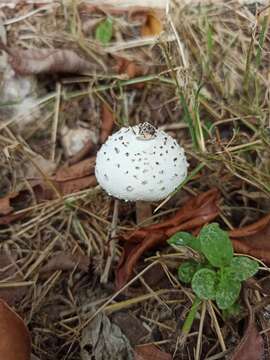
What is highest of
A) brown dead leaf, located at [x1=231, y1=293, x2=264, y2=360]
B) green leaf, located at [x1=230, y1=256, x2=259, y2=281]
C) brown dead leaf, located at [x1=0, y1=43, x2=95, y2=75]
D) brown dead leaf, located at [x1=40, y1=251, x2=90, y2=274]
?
brown dead leaf, located at [x1=0, y1=43, x2=95, y2=75]

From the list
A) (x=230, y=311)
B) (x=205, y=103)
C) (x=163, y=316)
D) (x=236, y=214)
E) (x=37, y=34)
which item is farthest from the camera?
(x=37, y=34)

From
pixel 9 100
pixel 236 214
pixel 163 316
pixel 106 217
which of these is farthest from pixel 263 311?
pixel 9 100

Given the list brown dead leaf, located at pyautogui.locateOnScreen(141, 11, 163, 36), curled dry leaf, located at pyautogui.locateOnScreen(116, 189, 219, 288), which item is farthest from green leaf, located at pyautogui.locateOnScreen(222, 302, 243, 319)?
brown dead leaf, located at pyautogui.locateOnScreen(141, 11, 163, 36)

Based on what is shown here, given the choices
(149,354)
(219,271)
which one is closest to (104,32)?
(219,271)

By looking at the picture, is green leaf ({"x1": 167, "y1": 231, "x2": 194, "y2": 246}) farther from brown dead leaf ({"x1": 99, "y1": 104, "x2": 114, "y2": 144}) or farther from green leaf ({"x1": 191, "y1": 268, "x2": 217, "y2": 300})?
brown dead leaf ({"x1": 99, "y1": 104, "x2": 114, "y2": 144})

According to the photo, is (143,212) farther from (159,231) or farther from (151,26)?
(151,26)

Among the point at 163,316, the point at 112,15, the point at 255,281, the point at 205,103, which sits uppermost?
the point at 112,15

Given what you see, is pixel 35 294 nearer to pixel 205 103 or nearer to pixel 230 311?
pixel 230 311
